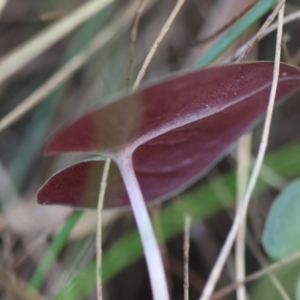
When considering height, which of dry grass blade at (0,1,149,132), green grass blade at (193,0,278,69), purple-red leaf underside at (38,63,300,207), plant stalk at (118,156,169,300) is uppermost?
dry grass blade at (0,1,149,132)

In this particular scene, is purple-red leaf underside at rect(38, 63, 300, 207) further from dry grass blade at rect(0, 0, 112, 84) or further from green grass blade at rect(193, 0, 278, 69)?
dry grass blade at rect(0, 0, 112, 84)

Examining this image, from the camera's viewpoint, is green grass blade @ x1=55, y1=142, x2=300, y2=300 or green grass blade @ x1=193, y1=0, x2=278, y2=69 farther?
green grass blade @ x1=55, y1=142, x2=300, y2=300

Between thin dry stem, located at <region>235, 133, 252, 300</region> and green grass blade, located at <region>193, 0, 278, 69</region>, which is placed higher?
green grass blade, located at <region>193, 0, 278, 69</region>

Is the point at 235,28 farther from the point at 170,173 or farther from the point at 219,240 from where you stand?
the point at 219,240

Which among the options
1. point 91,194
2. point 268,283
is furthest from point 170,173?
point 268,283

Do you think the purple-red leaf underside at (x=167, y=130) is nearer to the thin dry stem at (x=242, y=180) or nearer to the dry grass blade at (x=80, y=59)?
the thin dry stem at (x=242, y=180)

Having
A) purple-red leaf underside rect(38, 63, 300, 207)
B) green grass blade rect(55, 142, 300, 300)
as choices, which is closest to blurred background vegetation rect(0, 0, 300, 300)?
green grass blade rect(55, 142, 300, 300)

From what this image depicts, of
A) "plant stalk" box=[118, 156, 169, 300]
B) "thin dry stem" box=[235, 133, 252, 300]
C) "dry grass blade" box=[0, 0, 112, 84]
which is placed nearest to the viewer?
"plant stalk" box=[118, 156, 169, 300]
